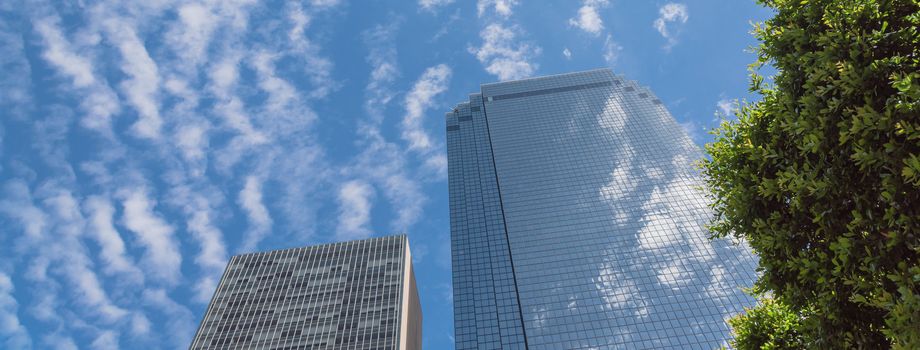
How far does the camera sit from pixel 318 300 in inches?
3406

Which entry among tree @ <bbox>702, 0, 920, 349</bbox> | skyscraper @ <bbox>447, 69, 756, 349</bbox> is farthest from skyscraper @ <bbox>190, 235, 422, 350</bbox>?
tree @ <bbox>702, 0, 920, 349</bbox>

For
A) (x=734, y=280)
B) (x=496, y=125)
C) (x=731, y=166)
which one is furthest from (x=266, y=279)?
(x=731, y=166)

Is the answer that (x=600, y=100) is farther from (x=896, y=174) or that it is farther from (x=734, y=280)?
(x=896, y=174)

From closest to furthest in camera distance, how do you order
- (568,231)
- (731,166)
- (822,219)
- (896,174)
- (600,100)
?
(896,174)
(822,219)
(731,166)
(568,231)
(600,100)

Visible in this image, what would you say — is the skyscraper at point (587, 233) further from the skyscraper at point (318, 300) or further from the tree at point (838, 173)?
the tree at point (838, 173)

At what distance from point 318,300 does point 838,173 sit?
8375 cm

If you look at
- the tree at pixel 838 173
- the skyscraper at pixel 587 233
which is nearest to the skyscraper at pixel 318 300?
the skyscraper at pixel 587 233

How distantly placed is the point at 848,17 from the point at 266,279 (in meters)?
93.4

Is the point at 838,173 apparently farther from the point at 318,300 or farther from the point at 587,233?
the point at 587,233

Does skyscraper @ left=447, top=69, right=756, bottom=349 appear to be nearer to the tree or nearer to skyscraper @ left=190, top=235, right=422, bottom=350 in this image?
skyscraper @ left=190, top=235, right=422, bottom=350

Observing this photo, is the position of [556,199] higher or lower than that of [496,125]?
lower

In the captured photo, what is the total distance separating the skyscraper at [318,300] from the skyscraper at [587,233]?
20.1 meters

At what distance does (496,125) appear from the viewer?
5492 inches

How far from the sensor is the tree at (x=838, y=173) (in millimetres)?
9484
